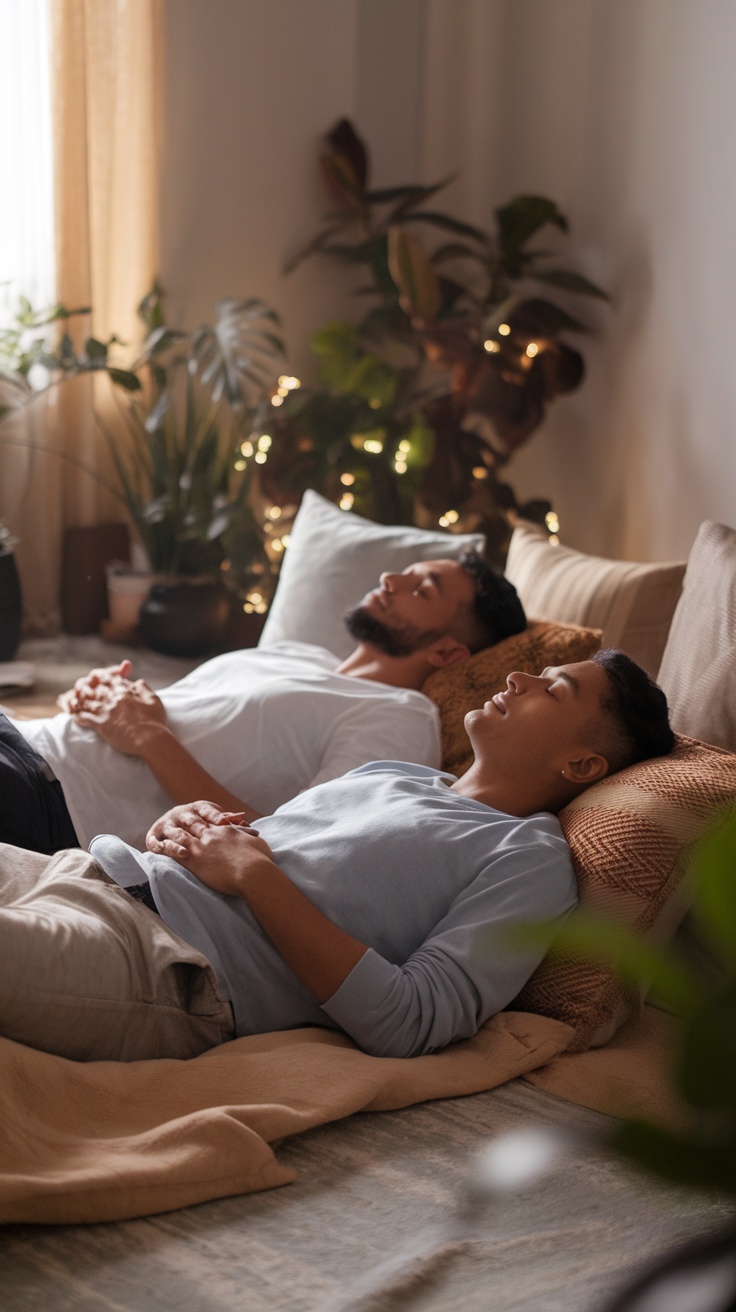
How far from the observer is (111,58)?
12.8 feet

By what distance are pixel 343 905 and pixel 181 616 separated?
2539mm

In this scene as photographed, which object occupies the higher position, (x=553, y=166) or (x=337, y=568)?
(x=553, y=166)

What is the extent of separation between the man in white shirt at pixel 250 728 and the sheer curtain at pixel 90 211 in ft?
6.39

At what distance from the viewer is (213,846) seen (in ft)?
5.07

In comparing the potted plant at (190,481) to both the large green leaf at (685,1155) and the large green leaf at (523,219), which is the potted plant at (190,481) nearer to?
the large green leaf at (523,219)

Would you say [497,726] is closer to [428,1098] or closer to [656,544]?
[428,1098]

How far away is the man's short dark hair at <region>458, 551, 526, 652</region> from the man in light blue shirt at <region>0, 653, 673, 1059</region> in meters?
0.48

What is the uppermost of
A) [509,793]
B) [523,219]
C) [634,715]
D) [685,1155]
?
[523,219]

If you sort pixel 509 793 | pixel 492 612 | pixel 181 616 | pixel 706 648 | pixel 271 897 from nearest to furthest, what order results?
pixel 271 897, pixel 509 793, pixel 706 648, pixel 492 612, pixel 181 616

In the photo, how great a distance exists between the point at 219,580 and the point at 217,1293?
3.14 metres

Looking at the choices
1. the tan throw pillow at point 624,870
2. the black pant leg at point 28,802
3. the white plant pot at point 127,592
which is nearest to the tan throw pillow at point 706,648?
the tan throw pillow at point 624,870

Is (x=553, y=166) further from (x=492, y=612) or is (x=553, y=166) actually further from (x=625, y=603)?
(x=492, y=612)

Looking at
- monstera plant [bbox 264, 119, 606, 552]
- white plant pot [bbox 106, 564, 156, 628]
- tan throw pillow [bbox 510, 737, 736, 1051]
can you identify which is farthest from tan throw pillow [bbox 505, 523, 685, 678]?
white plant pot [bbox 106, 564, 156, 628]

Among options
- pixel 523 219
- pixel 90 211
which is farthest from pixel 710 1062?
pixel 90 211
